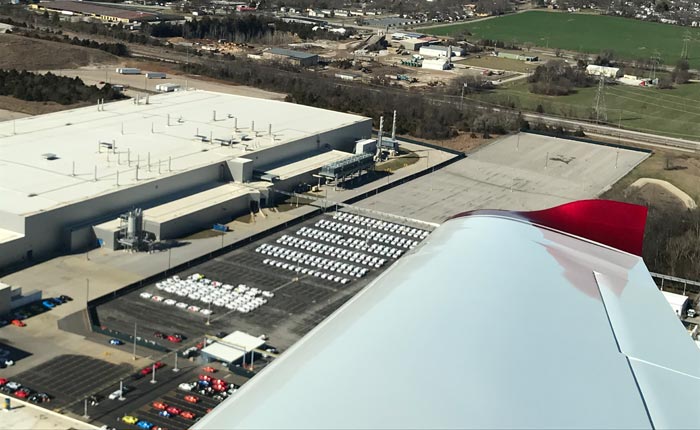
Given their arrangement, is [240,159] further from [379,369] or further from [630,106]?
[630,106]

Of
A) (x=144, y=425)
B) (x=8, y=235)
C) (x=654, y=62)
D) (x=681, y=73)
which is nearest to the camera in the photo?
(x=144, y=425)

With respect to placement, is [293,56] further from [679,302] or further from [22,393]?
[22,393]

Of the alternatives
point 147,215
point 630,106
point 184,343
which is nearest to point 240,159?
point 147,215

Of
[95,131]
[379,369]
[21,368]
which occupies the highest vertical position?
[379,369]

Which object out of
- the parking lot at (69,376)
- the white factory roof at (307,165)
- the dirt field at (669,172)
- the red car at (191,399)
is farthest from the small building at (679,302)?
the white factory roof at (307,165)

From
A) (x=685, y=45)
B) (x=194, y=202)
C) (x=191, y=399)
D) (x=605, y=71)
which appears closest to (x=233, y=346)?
(x=191, y=399)

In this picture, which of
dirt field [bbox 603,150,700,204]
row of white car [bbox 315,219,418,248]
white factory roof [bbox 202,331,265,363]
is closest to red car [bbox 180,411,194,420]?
white factory roof [bbox 202,331,265,363]
